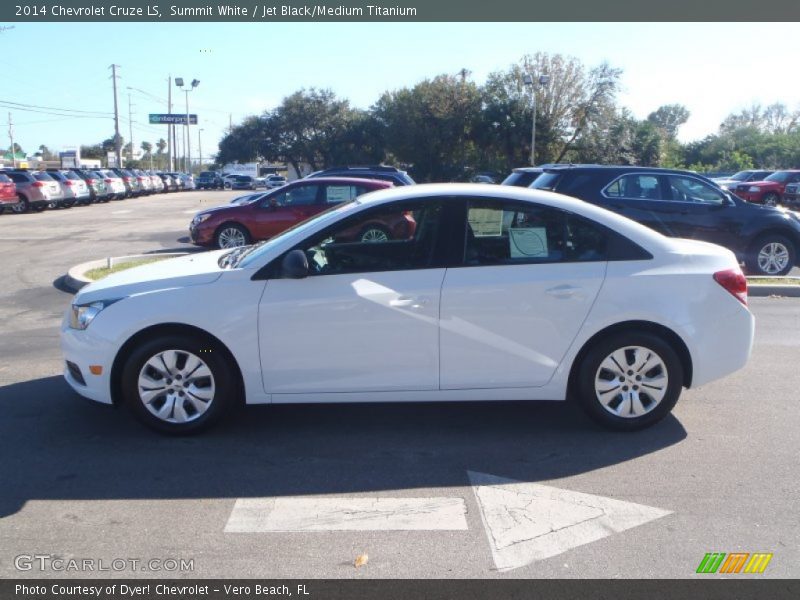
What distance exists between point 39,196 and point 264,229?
19251mm

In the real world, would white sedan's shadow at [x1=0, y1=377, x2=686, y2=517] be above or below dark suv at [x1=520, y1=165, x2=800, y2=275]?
below

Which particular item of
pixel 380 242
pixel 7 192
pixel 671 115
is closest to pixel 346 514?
pixel 380 242

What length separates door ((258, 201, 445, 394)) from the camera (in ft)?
17.1

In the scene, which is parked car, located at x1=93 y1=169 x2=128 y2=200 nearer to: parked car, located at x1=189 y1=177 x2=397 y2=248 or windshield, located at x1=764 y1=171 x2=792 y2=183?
parked car, located at x1=189 y1=177 x2=397 y2=248

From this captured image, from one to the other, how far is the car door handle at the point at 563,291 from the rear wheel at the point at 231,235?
36.3 feet

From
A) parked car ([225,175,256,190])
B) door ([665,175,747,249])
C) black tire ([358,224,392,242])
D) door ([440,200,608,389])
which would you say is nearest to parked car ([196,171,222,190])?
parked car ([225,175,256,190])

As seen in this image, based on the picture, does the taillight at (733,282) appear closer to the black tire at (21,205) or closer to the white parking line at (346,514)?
the white parking line at (346,514)

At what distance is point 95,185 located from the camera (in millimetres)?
37781

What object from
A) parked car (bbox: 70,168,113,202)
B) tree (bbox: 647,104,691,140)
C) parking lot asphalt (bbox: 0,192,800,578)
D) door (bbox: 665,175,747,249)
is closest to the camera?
parking lot asphalt (bbox: 0,192,800,578)

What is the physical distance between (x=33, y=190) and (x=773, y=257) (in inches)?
1082

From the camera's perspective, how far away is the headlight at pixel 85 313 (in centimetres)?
533

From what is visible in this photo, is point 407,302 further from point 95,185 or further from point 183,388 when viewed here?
point 95,185
